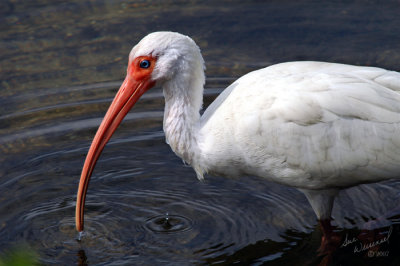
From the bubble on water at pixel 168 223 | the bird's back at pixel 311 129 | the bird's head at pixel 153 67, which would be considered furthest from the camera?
the bubble on water at pixel 168 223

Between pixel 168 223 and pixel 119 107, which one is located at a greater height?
pixel 119 107

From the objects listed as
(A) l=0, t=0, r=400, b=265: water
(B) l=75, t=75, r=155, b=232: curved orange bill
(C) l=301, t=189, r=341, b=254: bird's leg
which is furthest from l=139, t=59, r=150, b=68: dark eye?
(C) l=301, t=189, r=341, b=254: bird's leg

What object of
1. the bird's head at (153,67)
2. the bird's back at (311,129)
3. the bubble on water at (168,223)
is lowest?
the bubble on water at (168,223)

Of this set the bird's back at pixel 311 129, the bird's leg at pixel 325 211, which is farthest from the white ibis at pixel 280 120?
the bird's leg at pixel 325 211

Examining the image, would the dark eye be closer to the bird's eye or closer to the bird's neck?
the bird's eye

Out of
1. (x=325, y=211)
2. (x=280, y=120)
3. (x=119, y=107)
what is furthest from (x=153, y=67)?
(x=325, y=211)

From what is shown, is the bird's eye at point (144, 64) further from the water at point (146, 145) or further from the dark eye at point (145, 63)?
the water at point (146, 145)

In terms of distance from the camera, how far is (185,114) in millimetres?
5922

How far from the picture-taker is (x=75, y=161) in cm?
766

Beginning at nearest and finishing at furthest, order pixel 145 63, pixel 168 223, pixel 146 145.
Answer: pixel 145 63 → pixel 168 223 → pixel 146 145

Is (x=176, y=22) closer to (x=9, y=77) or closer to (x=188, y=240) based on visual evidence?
(x=9, y=77)

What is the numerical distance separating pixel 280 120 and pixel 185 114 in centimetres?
87

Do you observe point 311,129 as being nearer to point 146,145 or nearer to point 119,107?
point 119,107

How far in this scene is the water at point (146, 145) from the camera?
631cm
